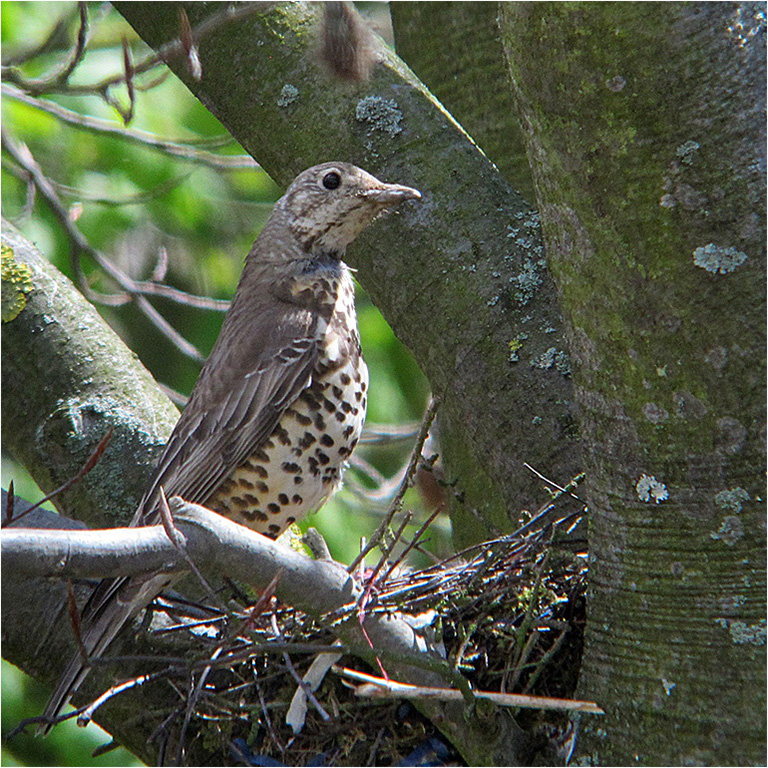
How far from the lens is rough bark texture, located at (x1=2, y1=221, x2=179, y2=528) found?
10.4ft

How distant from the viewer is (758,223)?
1818 mm

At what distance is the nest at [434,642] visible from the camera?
7.76 feet

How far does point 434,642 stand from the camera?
2.37 metres

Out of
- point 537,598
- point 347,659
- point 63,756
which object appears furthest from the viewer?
point 63,756

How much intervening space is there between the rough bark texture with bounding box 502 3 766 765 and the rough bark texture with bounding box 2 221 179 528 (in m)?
1.62

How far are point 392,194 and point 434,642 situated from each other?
1.25 meters

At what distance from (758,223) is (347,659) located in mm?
1385

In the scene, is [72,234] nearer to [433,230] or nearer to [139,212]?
[139,212]

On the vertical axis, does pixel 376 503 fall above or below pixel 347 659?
below

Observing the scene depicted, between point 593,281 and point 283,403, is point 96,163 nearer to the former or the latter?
point 283,403

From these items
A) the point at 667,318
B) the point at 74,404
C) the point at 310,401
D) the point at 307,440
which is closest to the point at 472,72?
the point at 310,401

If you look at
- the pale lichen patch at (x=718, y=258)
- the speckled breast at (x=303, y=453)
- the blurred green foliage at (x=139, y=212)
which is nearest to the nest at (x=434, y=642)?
the speckled breast at (x=303, y=453)

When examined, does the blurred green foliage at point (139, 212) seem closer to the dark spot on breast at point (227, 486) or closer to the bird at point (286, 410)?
the bird at point (286, 410)

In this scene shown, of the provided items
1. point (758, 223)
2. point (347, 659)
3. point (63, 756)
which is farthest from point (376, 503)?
point (758, 223)
